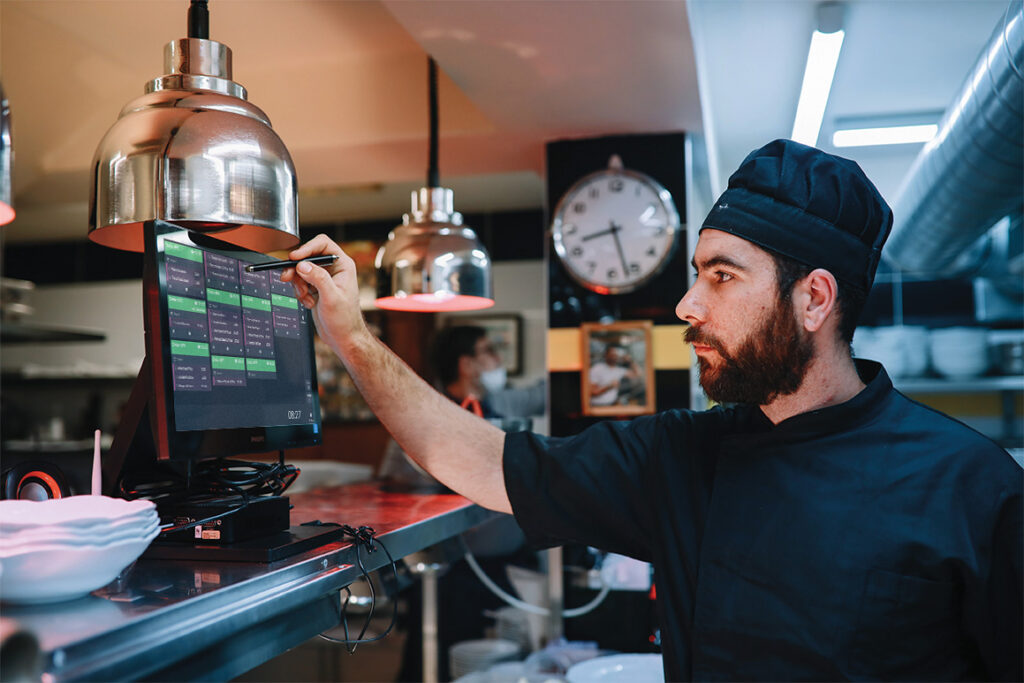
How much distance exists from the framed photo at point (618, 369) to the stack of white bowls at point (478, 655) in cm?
96

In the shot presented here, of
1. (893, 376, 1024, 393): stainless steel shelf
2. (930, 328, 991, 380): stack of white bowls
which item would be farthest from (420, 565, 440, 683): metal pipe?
(930, 328, 991, 380): stack of white bowls

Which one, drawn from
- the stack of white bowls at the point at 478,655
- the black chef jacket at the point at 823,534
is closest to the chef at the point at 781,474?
the black chef jacket at the point at 823,534

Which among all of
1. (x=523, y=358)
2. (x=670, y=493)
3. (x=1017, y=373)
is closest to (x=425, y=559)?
(x=670, y=493)

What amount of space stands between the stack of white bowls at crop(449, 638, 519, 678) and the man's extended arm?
2.02 metres

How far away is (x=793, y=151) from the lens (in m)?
1.46

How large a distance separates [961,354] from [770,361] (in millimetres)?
5248

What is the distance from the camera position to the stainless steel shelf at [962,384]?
585cm

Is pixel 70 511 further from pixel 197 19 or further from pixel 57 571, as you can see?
pixel 197 19

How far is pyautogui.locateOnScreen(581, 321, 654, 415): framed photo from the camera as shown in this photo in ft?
11.4

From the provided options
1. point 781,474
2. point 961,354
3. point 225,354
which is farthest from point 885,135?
point 225,354

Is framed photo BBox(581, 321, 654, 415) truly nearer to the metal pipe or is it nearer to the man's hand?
the metal pipe

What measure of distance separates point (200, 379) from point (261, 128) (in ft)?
1.37

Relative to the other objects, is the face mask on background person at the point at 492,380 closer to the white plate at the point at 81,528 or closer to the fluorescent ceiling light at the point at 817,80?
the fluorescent ceiling light at the point at 817,80

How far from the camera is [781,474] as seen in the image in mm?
1351
